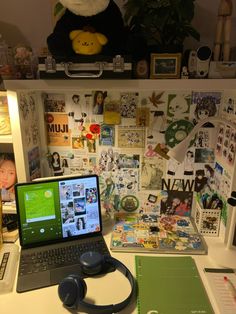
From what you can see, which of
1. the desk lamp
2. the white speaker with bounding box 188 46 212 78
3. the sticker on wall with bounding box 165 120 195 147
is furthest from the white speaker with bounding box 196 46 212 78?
the sticker on wall with bounding box 165 120 195 147

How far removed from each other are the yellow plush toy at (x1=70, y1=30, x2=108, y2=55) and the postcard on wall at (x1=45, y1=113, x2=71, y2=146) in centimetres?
40

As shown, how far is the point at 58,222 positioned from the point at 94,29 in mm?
759

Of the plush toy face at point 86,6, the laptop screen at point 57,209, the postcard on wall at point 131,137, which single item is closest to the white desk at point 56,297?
the laptop screen at point 57,209

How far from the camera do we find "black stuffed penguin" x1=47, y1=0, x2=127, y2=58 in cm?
92

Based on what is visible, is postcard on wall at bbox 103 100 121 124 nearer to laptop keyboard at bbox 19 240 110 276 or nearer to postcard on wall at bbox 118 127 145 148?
postcard on wall at bbox 118 127 145 148

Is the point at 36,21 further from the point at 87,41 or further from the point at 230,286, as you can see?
the point at 230,286

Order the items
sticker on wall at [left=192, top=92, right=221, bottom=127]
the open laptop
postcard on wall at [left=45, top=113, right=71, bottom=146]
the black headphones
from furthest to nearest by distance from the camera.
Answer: postcard on wall at [left=45, top=113, right=71, bottom=146]
sticker on wall at [left=192, top=92, right=221, bottom=127]
the open laptop
the black headphones

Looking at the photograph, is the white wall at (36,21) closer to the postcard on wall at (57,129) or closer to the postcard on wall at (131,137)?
the postcard on wall at (57,129)

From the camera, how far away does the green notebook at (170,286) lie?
2.66ft

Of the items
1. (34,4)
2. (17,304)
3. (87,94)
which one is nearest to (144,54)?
(87,94)

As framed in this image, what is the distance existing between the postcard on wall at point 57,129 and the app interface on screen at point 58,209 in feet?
0.83

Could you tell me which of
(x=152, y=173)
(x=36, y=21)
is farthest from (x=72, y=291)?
(x=36, y=21)

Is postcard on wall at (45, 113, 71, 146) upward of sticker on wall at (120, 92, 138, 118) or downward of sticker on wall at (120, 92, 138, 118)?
downward

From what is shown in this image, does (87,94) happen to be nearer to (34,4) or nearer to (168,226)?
(34,4)
